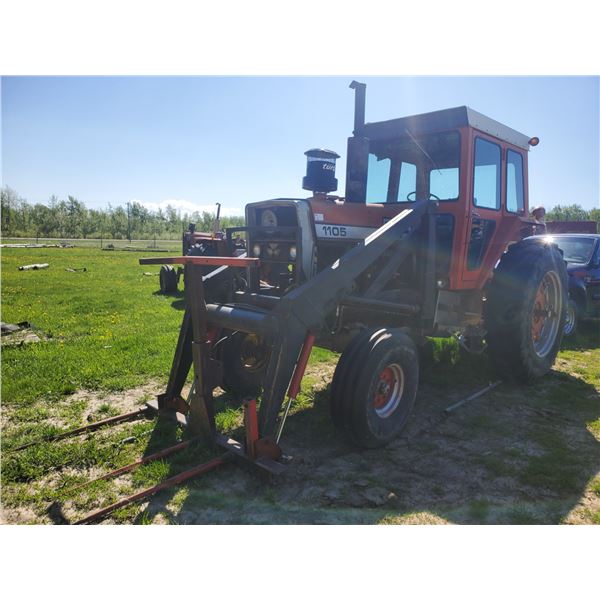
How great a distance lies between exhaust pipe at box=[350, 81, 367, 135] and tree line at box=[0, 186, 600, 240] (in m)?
40.6

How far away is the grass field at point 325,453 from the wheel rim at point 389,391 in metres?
0.29

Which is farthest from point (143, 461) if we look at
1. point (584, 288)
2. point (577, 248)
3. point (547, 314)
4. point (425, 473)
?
point (577, 248)

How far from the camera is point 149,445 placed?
3.50m

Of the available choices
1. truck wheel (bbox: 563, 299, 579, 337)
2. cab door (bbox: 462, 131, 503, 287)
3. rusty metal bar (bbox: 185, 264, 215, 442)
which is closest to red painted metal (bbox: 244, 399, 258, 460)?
rusty metal bar (bbox: 185, 264, 215, 442)

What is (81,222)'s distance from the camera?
56125mm

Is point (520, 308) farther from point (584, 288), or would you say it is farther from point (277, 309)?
point (584, 288)

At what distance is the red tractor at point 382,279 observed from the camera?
341 centimetres

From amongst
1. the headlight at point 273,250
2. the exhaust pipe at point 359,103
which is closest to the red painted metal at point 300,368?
the headlight at point 273,250

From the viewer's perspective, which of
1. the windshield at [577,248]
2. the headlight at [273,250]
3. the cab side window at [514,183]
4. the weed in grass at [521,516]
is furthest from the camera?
the windshield at [577,248]

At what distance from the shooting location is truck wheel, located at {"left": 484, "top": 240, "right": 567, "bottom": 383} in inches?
189

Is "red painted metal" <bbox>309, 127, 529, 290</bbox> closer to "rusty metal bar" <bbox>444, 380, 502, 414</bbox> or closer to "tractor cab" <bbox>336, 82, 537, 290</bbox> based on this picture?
"tractor cab" <bbox>336, 82, 537, 290</bbox>

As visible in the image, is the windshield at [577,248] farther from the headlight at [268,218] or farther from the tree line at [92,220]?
the tree line at [92,220]

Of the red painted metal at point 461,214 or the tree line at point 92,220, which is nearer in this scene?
the red painted metal at point 461,214

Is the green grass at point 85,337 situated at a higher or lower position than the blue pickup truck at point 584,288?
lower
